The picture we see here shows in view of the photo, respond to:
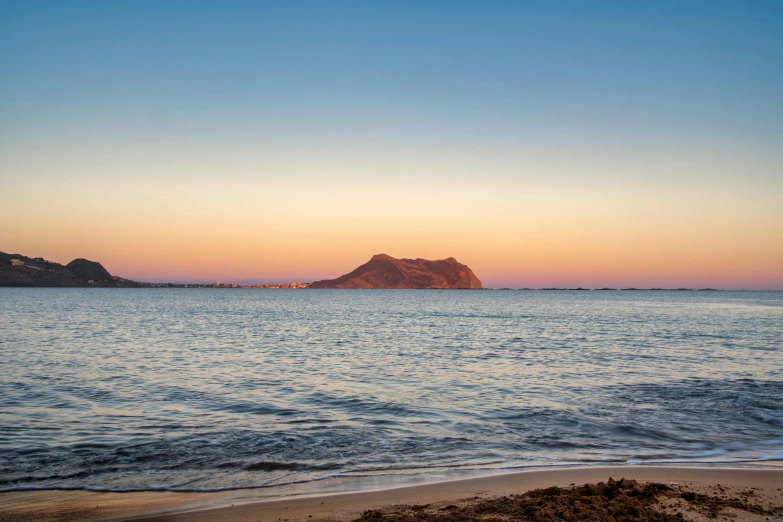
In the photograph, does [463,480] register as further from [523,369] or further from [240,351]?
[240,351]

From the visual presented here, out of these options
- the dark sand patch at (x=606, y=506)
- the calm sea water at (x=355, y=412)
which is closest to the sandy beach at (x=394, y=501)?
the dark sand patch at (x=606, y=506)

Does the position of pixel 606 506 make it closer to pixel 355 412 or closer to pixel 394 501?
pixel 394 501

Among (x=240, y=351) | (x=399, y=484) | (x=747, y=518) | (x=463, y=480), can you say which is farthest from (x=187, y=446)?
(x=240, y=351)

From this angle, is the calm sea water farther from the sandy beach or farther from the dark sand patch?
the dark sand patch

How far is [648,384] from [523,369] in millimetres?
5521

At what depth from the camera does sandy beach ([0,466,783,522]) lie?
8266mm

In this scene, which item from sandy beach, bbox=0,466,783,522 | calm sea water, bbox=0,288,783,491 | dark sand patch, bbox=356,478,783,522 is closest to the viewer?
dark sand patch, bbox=356,478,783,522

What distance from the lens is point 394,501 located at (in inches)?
354

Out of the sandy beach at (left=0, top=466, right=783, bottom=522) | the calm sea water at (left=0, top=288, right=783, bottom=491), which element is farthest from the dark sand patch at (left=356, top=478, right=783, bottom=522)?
the calm sea water at (left=0, top=288, right=783, bottom=491)

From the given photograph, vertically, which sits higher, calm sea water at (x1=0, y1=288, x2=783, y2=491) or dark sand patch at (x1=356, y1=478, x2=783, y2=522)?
dark sand patch at (x1=356, y1=478, x2=783, y2=522)

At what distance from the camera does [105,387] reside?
20219 mm

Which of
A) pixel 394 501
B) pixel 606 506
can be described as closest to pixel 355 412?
pixel 394 501

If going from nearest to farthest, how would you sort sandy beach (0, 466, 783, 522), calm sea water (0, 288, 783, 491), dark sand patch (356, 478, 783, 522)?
dark sand patch (356, 478, 783, 522) < sandy beach (0, 466, 783, 522) < calm sea water (0, 288, 783, 491)

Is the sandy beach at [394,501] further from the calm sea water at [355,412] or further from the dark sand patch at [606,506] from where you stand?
the calm sea water at [355,412]
